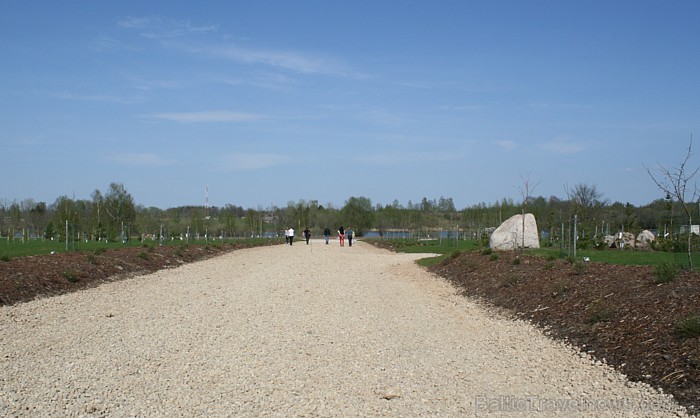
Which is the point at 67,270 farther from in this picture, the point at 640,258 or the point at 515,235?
the point at 515,235

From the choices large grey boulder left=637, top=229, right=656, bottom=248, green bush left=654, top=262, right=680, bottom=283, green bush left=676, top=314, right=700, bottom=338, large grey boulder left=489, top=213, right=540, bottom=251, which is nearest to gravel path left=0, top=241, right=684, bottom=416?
green bush left=676, top=314, right=700, bottom=338

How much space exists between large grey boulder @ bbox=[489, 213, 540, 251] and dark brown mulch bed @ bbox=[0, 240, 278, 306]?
604 inches

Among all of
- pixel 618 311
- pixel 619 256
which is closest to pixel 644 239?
pixel 619 256

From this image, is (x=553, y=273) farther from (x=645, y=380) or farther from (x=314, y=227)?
(x=314, y=227)

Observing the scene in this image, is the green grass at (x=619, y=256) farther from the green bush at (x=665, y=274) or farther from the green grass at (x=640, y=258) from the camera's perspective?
the green bush at (x=665, y=274)

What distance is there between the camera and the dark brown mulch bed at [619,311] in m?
7.21

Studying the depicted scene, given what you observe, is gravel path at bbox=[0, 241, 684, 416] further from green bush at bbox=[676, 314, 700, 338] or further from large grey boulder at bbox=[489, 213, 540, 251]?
large grey boulder at bbox=[489, 213, 540, 251]

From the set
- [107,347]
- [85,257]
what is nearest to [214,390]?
[107,347]

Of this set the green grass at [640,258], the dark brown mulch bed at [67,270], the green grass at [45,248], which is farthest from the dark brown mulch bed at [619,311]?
the green grass at [45,248]

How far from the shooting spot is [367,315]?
12414 millimetres

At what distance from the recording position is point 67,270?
17.6 metres

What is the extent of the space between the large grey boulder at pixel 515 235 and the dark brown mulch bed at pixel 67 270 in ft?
50.3

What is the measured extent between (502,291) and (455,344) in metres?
5.91

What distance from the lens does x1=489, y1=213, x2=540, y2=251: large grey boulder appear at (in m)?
29.2
